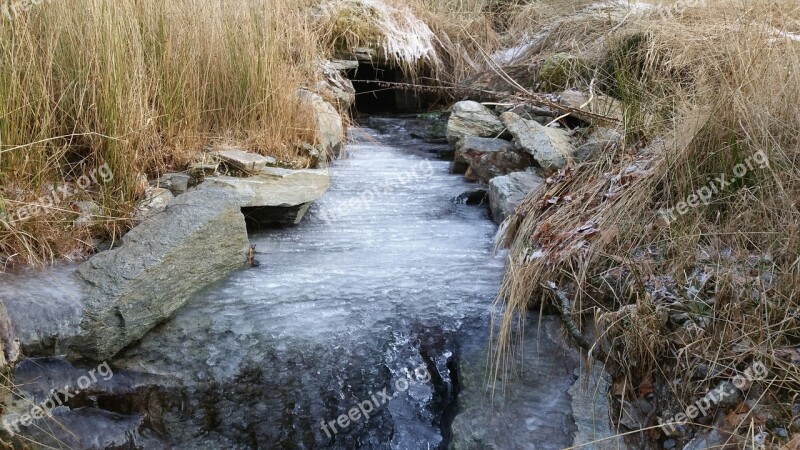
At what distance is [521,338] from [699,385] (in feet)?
2.54

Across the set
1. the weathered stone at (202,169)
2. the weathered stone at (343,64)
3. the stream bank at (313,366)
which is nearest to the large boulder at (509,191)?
the stream bank at (313,366)

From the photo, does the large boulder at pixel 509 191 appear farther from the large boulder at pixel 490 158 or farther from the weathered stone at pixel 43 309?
the weathered stone at pixel 43 309

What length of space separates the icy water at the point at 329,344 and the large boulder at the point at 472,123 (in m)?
1.80

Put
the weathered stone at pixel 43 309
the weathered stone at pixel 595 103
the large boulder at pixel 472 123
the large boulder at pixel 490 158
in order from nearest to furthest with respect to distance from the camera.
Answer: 1. the weathered stone at pixel 43 309
2. the weathered stone at pixel 595 103
3. the large boulder at pixel 490 158
4. the large boulder at pixel 472 123

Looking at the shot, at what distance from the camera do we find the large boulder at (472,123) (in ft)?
17.8

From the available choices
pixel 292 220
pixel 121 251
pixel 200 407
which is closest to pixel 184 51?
pixel 292 220

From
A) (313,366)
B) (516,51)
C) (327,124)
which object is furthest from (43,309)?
(516,51)

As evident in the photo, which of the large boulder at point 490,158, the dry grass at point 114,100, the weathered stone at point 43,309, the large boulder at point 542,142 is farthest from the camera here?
the large boulder at point 490,158

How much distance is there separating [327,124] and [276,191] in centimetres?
146

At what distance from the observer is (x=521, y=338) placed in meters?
2.61

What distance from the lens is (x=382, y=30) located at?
7008 mm

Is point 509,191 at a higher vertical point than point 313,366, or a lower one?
higher

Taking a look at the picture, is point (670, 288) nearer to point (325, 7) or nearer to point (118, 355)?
point (118, 355)

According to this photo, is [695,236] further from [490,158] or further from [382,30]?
[382,30]
